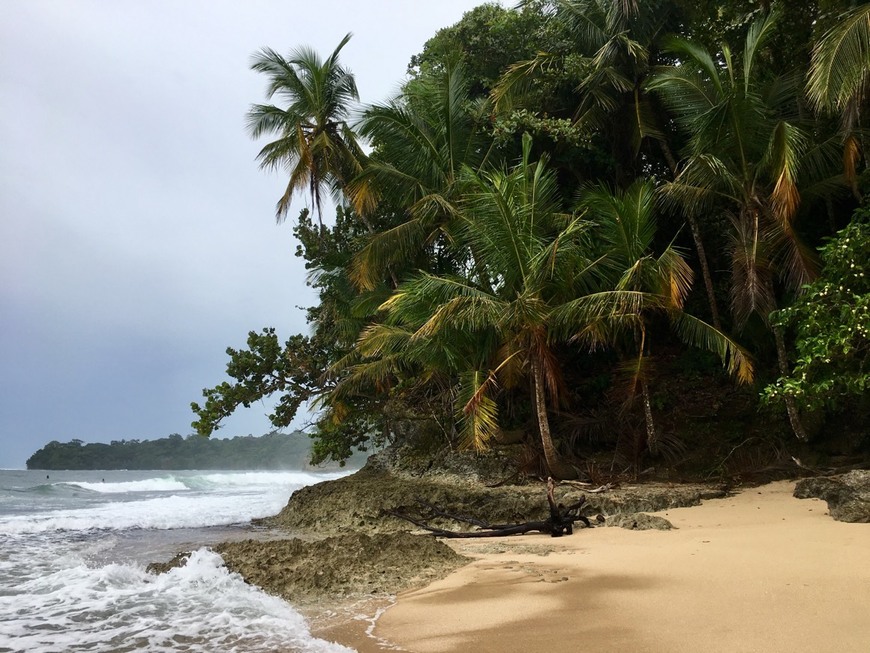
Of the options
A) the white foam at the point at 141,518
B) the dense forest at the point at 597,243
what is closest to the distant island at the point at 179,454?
the white foam at the point at 141,518

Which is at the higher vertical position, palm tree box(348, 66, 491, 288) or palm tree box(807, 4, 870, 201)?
palm tree box(348, 66, 491, 288)

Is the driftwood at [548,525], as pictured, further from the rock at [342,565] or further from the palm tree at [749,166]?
the palm tree at [749,166]

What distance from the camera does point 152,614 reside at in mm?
4406

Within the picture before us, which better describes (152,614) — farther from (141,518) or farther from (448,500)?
(141,518)

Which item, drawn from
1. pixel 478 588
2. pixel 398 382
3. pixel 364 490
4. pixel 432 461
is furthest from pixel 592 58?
pixel 478 588

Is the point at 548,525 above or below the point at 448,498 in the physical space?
below

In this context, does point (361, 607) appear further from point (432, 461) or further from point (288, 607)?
point (432, 461)

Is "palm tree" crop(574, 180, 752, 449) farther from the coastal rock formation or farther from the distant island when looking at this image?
the distant island

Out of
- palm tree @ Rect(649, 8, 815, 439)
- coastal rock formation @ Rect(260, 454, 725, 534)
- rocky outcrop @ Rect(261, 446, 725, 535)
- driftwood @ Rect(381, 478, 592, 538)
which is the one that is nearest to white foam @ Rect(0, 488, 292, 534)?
rocky outcrop @ Rect(261, 446, 725, 535)

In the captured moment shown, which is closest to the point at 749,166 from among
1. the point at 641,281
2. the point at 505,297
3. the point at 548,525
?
the point at 641,281

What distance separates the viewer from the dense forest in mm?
9305

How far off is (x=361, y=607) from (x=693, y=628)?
7.31ft

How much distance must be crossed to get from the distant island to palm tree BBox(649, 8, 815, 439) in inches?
2462

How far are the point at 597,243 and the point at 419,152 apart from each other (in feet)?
16.2
